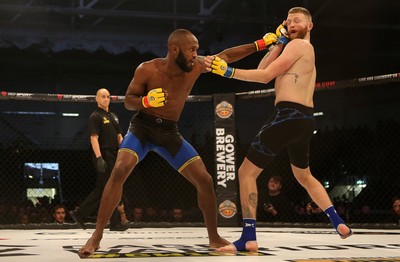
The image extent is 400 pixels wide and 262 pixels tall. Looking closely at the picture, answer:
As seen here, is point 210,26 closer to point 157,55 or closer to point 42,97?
point 157,55

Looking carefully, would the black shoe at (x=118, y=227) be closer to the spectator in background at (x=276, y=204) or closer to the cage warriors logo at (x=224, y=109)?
the cage warriors logo at (x=224, y=109)

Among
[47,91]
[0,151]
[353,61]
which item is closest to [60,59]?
[47,91]

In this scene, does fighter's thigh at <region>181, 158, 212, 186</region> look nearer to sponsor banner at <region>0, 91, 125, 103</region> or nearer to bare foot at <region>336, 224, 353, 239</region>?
bare foot at <region>336, 224, 353, 239</region>

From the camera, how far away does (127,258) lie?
7.82 feet

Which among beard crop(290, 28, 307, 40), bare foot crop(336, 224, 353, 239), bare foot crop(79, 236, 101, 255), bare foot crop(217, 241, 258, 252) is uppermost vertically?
beard crop(290, 28, 307, 40)

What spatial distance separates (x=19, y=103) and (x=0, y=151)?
10.6 feet

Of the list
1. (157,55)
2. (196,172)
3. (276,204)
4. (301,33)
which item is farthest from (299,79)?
(157,55)

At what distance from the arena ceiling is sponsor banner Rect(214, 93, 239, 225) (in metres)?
5.73

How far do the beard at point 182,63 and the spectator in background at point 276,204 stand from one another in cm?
345

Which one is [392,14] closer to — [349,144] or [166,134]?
[349,144]

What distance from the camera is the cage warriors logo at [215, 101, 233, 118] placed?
5.49 metres

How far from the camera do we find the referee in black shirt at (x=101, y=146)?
14.2 feet

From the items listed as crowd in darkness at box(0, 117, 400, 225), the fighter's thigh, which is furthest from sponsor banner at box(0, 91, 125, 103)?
the fighter's thigh

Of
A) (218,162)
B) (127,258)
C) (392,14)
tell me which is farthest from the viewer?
(392,14)
